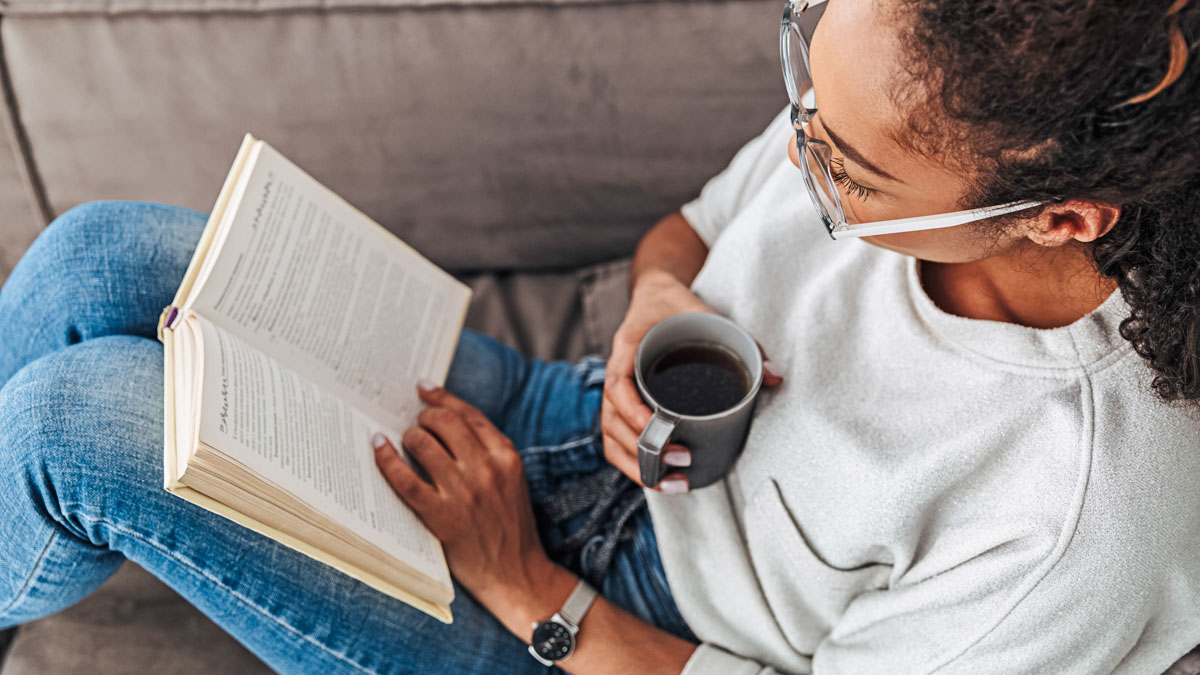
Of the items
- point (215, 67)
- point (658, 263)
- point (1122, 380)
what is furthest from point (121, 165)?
point (1122, 380)

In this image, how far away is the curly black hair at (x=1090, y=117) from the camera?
1.51 ft

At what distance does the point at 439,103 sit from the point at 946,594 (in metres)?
0.92

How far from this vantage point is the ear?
0.57m

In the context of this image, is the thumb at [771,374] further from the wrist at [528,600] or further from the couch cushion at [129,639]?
the couch cushion at [129,639]

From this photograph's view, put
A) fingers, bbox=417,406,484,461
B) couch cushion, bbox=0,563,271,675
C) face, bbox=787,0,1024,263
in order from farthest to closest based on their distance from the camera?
couch cushion, bbox=0,563,271,675, fingers, bbox=417,406,484,461, face, bbox=787,0,1024,263

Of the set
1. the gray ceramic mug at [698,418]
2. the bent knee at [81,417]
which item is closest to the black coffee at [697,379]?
the gray ceramic mug at [698,418]

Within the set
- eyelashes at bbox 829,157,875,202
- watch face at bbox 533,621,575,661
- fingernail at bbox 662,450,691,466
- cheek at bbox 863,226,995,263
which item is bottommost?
watch face at bbox 533,621,575,661

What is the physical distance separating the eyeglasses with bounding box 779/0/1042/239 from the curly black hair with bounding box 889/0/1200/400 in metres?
0.07

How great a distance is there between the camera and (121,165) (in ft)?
4.03

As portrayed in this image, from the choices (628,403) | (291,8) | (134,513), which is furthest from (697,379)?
(291,8)

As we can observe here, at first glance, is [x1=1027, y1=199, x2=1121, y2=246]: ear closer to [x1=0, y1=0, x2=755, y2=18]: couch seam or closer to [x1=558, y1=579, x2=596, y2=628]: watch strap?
[x1=558, y1=579, x2=596, y2=628]: watch strap

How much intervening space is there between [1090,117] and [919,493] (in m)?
0.35

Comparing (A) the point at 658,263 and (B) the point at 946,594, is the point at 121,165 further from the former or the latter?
(B) the point at 946,594

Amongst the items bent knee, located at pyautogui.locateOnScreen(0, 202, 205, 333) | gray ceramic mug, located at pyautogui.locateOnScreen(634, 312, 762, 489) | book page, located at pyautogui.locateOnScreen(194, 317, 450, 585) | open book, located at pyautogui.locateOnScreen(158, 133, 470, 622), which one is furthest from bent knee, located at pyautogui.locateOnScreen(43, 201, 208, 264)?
gray ceramic mug, located at pyautogui.locateOnScreen(634, 312, 762, 489)
